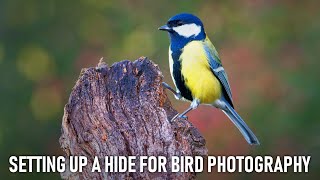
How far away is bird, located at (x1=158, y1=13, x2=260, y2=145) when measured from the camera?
12.9 ft

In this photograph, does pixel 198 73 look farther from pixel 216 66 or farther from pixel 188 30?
pixel 188 30

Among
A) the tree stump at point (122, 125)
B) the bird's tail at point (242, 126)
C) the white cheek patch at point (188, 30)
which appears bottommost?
the bird's tail at point (242, 126)

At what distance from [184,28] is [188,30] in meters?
0.02

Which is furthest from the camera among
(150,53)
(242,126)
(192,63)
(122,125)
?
(150,53)

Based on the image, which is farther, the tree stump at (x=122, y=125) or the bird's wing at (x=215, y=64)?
the bird's wing at (x=215, y=64)

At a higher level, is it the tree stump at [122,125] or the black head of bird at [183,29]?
the black head of bird at [183,29]

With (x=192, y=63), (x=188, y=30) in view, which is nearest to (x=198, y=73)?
(x=192, y=63)

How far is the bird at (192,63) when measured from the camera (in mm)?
3924

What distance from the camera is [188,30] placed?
3980 mm

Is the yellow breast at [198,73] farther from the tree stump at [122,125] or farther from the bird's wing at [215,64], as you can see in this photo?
the tree stump at [122,125]

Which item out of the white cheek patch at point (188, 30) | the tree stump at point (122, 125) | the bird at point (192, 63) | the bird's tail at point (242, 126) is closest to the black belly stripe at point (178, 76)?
the bird at point (192, 63)
